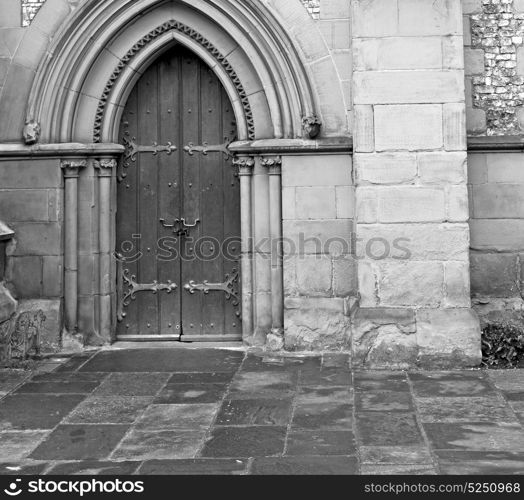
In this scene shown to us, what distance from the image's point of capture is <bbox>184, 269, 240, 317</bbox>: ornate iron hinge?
23.8 ft

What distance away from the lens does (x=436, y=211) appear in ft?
20.3

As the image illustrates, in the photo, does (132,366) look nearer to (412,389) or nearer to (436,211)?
(412,389)

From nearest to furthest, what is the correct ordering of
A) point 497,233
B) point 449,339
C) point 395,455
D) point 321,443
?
1. point 395,455
2. point 321,443
3. point 449,339
4. point 497,233

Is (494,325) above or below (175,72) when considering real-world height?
below

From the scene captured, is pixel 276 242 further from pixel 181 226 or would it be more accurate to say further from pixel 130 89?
pixel 130 89

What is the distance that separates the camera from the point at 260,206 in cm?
698

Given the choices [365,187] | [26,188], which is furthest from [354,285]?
[26,188]

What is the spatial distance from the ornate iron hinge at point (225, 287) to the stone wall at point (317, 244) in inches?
24.6

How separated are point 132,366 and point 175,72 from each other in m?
2.63

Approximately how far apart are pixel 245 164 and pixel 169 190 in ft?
2.49

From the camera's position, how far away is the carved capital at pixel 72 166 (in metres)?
6.99

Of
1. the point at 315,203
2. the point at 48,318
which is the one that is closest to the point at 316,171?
the point at 315,203

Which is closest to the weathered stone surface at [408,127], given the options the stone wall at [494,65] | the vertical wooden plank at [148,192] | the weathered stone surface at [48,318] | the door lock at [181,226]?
the stone wall at [494,65]
